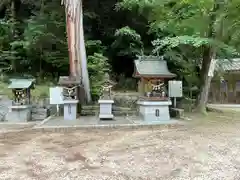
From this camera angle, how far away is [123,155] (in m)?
5.25

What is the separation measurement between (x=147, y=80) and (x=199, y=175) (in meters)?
6.26

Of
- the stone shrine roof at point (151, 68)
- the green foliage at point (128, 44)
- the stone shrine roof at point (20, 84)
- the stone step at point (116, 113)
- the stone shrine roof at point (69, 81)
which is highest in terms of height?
the green foliage at point (128, 44)

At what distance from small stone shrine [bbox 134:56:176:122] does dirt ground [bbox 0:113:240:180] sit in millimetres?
1788

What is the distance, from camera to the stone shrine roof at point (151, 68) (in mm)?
9930

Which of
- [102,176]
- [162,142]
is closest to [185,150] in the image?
[162,142]

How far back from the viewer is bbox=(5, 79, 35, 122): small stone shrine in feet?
33.4

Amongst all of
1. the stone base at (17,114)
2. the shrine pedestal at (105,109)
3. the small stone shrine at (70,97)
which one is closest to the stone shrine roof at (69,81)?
the small stone shrine at (70,97)

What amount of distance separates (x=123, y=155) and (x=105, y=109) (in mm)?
4609

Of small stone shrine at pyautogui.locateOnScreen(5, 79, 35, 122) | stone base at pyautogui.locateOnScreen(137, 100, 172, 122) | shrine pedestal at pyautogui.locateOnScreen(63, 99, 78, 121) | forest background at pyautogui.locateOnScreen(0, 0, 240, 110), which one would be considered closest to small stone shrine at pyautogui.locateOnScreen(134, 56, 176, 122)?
stone base at pyautogui.locateOnScreen(137, 100, 172, 122)

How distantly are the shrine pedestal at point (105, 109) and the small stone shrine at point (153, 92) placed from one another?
46.3 inches

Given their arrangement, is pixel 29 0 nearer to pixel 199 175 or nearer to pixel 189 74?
pixel 189 74

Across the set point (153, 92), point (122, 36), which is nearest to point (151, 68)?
point (153, 92)

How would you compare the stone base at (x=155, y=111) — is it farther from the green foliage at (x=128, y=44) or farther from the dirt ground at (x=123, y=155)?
the green foliage at (x=128, y=44)

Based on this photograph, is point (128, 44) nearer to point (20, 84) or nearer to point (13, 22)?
point (20, 84)
